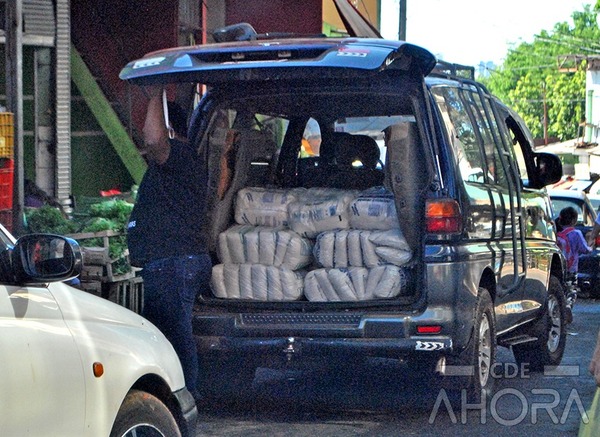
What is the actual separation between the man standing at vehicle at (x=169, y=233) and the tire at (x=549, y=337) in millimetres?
3565

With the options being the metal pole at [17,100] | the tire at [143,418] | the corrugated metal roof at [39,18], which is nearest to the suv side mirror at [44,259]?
the tire at [143,418]

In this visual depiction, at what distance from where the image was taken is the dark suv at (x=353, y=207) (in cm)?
703

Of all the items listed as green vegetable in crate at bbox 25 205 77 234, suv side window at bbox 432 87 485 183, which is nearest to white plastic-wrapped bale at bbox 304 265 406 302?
suv side window at bbox 432 87 485 183

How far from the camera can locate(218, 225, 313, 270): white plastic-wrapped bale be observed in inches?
306

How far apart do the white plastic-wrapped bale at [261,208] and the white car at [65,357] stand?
10.1ft

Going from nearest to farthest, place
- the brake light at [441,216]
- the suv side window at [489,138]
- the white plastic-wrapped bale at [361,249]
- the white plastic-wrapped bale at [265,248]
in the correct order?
the brake light at [441,216]
the white plastic-wrapped bale at [361,249]
the white plastic-wrapped bale at [265,248]
the suv side window at [489,138]

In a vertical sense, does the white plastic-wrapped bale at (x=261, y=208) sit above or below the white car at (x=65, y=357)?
above

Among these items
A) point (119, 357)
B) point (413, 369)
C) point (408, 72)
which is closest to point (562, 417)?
point (413, 369)

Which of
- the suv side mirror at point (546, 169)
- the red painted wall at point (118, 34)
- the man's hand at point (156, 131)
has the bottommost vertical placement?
the suv side mirror at point (546, 169)

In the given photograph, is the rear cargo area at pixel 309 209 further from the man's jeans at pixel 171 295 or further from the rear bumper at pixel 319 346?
the man's jeans at pixel 171 295

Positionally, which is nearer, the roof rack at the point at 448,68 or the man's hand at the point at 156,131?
the man's hand at the point at 156,131

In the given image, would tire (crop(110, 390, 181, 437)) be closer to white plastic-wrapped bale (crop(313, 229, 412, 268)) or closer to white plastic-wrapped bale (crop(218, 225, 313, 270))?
white plastic-wrapped bale (crop(313, 229, 412, 268))

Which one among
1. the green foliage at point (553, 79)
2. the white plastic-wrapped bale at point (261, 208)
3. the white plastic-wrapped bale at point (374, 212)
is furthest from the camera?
the green foliage at point (553, 79)

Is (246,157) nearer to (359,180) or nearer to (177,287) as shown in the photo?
(359,180)
